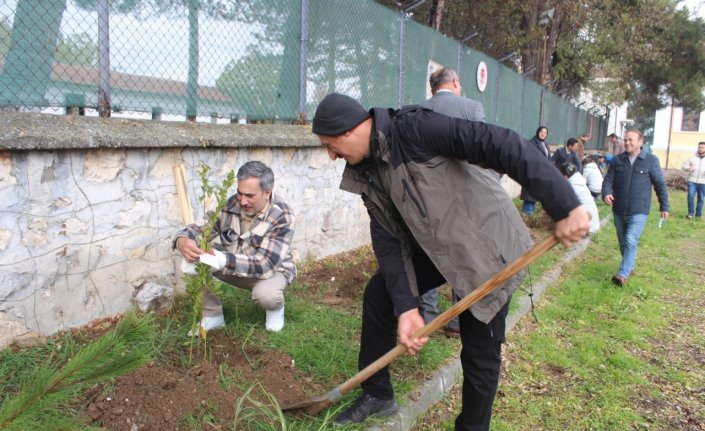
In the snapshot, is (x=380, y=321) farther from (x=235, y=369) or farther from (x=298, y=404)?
(x=235, y=369)

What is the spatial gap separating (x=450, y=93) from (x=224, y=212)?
1901mm

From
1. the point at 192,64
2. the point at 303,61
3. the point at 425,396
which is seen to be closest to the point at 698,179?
the point at 303,61

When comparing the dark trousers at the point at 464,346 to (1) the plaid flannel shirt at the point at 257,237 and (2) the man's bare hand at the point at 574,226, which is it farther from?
(1) the plaid flannel shirt at the point at 257,237

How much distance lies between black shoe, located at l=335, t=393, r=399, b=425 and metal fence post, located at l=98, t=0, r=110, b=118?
8.79 feet

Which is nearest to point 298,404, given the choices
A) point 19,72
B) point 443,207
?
point 443,207

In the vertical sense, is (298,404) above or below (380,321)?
below

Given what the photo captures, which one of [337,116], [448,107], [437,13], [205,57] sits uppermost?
[437,13]

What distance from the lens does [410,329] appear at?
2.32m

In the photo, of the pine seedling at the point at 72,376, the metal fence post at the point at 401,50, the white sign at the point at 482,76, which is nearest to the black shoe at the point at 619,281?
the metal fence post at the point at 401,50

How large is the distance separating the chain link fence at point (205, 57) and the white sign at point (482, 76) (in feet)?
8.42

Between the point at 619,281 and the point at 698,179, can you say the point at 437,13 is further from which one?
the point at 698,179

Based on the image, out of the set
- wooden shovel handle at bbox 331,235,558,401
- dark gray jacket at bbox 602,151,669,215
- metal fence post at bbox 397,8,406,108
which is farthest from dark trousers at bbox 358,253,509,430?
metal fence post at bbox 397,8,406,108

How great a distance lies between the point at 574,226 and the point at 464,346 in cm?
85

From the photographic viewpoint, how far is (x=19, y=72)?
336cm
